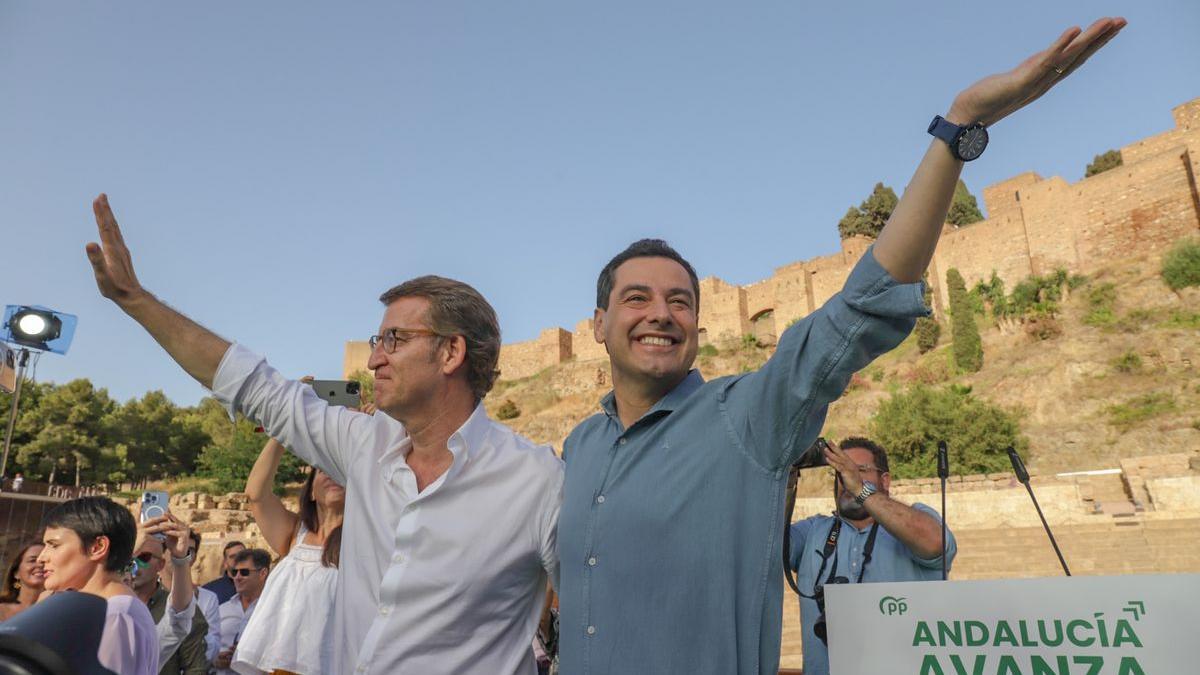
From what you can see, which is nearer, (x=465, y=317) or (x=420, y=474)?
(x=420, y=474)

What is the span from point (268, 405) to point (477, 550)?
32.3 inches

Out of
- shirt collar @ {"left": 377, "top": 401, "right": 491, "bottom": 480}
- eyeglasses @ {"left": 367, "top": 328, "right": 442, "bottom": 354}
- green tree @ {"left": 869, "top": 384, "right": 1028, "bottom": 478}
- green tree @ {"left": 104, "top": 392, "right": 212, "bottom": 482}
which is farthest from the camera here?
green tree @ {"left": 104, "top": 392, "right": 212, "bottom": 482}

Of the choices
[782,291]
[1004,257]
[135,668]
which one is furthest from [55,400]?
[1004,257]

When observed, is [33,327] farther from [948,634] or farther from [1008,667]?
[1008,667]

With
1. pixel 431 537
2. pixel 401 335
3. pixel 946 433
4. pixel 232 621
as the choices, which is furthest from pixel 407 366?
pixel 946 433

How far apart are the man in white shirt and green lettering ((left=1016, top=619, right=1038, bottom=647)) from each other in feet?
3.75

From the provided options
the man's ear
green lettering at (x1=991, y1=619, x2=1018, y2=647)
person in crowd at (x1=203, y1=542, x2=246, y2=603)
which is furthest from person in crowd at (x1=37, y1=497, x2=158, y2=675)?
person in crowd at (x1=203, y1=542, x2=246, y2=603)

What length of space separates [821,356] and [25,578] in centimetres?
499

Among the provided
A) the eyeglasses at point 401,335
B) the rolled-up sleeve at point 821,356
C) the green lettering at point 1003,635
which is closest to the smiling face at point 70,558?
the eyeglasses at point 401,335

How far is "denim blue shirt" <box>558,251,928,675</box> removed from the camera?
5.37 feet

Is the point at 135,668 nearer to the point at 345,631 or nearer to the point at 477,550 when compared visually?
the point at 345,631

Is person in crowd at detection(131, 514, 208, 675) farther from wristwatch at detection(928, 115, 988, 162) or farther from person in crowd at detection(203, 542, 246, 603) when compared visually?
wristwatch at detection(928, 115, 988, 162)

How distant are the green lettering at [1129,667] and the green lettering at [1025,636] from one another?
6.1 inches

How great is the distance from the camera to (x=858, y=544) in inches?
161
